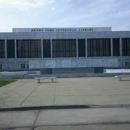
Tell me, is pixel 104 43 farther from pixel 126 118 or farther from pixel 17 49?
pixel 126 118

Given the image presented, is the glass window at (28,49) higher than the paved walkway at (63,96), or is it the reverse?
the glass window at (28,49)

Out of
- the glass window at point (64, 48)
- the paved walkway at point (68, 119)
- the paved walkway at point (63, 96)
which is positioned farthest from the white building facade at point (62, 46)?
the paved walkway at point (68, 119)

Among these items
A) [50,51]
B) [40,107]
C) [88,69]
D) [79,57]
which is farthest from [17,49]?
[40,107]

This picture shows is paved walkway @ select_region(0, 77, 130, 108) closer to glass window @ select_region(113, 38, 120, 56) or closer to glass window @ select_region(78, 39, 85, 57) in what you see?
glass window @ select_region(78, 39, 85, 57)

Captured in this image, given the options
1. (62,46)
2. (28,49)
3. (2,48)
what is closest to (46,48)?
(62,46)

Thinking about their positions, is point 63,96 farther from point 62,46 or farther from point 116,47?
point 116,47

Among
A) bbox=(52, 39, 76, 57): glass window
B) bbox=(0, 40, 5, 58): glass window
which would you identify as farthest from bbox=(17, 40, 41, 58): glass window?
bbox=(52, 39, 76, 57): glass window

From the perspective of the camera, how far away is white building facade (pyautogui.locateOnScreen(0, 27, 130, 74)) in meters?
58.8

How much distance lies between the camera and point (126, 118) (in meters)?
6.66

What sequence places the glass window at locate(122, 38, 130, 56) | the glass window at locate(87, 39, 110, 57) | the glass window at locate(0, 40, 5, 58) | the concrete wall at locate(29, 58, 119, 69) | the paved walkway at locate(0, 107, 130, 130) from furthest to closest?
the glass window at locate(87, 39, 110, 57) < the glass window at locate(122, 38, 130, 56) < the glass window at locate(0, 40, 5, 58) < the concrete wall at locate(29, 58, 119, 69) < the paved walkway at locate(0, 107, 130, 130)

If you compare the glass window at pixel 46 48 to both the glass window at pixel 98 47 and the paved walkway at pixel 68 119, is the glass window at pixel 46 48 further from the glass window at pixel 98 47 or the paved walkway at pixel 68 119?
the paved walkway at pixel 68 119

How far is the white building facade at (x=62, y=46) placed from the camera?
193 feet

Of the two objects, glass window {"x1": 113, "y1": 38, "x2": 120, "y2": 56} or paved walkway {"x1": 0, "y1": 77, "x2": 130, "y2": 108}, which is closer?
paved walkway {"x1": 0, "y1": 77, "x2": 130, "y2": 108}

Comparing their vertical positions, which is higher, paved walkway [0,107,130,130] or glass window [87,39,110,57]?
glass window [87,39,110,57]
